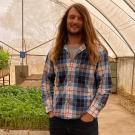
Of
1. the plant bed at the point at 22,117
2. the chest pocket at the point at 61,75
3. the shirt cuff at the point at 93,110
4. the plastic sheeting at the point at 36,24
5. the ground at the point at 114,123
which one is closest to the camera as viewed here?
the shirt cuff at the point at 93,110

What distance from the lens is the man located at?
9.82ft

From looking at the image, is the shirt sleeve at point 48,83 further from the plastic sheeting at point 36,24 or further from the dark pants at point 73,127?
the plastic sheeting at point 36,24

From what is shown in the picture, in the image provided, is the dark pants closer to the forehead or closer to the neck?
the neck

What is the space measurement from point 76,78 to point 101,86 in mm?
180

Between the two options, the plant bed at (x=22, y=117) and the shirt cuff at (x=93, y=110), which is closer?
the shirt cuff at (x=93, y=110)

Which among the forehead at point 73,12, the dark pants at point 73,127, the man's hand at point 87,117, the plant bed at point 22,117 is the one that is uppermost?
the forehead at point 73,12

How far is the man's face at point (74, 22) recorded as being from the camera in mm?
3113

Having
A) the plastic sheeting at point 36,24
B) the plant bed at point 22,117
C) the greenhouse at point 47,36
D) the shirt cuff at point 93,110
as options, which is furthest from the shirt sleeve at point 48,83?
the plastic sheeting at point 36,24

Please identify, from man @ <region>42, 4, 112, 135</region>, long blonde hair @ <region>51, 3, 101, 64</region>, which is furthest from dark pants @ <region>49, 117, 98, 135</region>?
long blonde hair @ <region>51, 3, 101, 64</region>

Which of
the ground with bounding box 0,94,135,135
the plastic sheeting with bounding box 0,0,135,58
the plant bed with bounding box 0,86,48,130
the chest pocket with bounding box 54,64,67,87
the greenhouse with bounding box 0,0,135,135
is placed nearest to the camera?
the chest pocket with bounding box 54,64,67,87

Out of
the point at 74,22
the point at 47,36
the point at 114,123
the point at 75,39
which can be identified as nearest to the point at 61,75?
the point at 75,39

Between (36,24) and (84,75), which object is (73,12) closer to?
(84,75)

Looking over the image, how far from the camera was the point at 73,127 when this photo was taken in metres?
2.98

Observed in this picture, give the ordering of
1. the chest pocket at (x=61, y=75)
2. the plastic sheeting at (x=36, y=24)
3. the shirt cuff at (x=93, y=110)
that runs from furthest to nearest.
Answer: the plastic sheeting at (x=36, y=24) < the chest pocket at (x=61, y=75) < the shirt cuff at (x=93, y=110)
